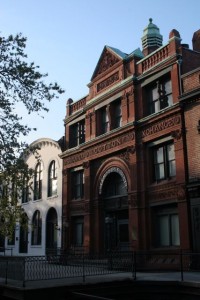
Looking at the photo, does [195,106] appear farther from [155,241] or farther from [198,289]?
[198,289]

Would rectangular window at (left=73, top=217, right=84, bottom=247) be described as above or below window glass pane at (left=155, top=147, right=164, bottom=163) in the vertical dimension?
below

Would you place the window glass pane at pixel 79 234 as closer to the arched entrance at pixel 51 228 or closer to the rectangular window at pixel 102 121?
the arched entrance at pixel 51 228

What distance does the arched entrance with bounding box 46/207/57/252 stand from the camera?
113 ft

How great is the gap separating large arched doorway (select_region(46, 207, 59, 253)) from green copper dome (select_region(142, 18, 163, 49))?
636 inches

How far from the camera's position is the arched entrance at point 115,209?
26.2 metres

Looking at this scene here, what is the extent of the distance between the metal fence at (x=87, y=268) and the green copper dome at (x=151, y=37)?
15.2 metres

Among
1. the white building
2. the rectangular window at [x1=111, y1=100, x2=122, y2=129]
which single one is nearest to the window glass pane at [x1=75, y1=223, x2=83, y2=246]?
the white building

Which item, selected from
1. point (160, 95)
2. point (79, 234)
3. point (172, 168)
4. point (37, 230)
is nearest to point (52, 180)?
point (37, 230)

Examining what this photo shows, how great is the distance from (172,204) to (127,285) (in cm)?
736

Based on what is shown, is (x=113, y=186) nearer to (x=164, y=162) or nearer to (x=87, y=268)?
(x=164, y=162)

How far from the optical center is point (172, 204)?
73.9 ft

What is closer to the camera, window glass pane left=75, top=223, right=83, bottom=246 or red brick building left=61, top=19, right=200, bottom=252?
red brick building left=61, top=19, right=200, bottom=252

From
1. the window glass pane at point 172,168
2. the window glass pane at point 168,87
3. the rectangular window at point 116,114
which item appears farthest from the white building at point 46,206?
the window glass pane at point 168,87

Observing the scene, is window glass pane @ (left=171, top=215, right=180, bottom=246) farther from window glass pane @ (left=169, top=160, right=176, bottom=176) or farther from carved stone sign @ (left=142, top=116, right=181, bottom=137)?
carved stone sign @ (left=142, top=116, right=181, bottom=137)
